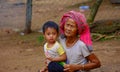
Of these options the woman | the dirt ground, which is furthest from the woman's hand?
the dirt ground

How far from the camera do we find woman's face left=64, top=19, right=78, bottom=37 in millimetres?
3330

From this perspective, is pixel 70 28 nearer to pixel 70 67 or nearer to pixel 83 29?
pixel 83 29

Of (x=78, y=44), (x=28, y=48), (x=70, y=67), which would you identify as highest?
(x=78, y=44)

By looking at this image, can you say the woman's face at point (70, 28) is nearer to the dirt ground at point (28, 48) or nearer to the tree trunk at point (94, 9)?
the dirt ground at point (28, 48)

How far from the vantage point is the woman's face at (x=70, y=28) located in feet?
10.9

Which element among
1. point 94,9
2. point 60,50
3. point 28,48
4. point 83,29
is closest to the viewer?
point 83,29

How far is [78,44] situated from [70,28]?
171 mm

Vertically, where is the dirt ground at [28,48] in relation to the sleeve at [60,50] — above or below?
below

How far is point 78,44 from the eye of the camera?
3.35 m

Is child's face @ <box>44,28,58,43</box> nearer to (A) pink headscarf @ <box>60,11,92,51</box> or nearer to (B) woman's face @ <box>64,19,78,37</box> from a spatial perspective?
(B) woman's face @ <box>64,19,78,37</box>

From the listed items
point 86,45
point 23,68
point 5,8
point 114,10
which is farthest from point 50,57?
point 5,8

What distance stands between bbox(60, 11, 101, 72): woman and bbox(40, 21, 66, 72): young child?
0.22 ft


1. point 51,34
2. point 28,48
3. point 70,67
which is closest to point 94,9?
point 28,48

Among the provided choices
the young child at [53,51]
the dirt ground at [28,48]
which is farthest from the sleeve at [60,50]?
the dirt ground at [28,48]
